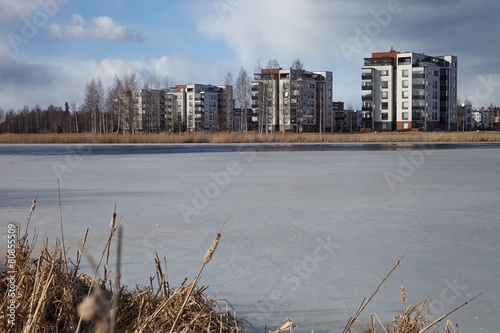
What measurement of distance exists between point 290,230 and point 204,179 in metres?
5.84

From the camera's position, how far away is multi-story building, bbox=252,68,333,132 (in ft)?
205

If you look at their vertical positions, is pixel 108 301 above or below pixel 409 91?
below

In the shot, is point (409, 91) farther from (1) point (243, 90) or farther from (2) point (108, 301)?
(2) point (108, 301)

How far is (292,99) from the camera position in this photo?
2886 inches

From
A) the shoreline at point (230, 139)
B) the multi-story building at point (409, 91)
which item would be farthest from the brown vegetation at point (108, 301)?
the multi-story building at point (409, 91)

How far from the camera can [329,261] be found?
13.9 feet

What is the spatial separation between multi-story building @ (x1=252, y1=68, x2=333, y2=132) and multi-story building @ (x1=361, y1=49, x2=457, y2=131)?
25.8ft

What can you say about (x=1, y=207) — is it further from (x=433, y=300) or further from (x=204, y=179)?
Answer: (x=433, y=300)

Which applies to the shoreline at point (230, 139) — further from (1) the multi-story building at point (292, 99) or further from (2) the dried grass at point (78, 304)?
(2) the dried grass at point (78, 304)

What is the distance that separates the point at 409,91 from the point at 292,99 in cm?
1700

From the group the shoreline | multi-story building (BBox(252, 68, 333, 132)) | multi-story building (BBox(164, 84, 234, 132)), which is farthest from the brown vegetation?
multi-story building (BBox(164, 84, 234, 132))

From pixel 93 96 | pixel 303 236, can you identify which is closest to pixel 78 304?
pixel 303 236

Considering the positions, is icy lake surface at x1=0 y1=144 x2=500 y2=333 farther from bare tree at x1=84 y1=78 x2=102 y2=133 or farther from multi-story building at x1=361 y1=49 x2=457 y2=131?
multi-story building at x1=361 y1=49 x2=457 y2=131

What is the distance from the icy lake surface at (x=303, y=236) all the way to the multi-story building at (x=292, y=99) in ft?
157
